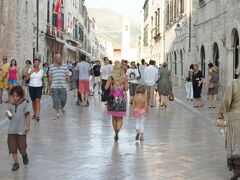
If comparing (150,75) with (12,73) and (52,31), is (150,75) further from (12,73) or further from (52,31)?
(52,31)

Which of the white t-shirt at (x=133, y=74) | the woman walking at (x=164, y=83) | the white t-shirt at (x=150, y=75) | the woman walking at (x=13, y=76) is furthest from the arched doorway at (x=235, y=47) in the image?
the woman walking at (x=13, y=76)

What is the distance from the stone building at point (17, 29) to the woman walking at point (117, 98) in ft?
45.5

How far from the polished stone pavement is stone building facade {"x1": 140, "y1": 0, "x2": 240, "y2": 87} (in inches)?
280

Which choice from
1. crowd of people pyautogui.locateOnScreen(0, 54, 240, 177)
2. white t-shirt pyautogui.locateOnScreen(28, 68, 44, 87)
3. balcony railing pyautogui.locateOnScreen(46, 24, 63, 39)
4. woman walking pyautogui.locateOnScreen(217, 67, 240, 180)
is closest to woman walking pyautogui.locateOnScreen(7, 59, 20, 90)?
crowd of people pyautogui.locateOnScreen(0, 54, 240, 177)

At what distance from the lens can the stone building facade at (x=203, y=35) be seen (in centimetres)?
2047

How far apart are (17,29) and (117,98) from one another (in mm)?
18034

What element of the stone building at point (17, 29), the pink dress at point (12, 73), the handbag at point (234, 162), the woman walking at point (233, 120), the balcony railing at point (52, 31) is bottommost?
the handbag at point (234, 162)

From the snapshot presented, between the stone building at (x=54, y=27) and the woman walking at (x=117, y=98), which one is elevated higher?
the stone building at (x=54, y=27)

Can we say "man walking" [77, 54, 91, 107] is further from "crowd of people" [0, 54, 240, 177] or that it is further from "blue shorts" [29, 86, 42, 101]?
"blue shorts" [29, 86, 42, 101]

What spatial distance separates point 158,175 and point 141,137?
3.35m

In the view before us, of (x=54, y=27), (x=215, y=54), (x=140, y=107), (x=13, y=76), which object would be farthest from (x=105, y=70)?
(x=54, y=27)

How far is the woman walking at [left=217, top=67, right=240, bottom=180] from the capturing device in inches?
256

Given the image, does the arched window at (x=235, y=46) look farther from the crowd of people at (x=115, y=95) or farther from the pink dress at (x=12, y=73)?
the pink dress at (x=12, y=73)

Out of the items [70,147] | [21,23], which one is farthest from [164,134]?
[21,23]
